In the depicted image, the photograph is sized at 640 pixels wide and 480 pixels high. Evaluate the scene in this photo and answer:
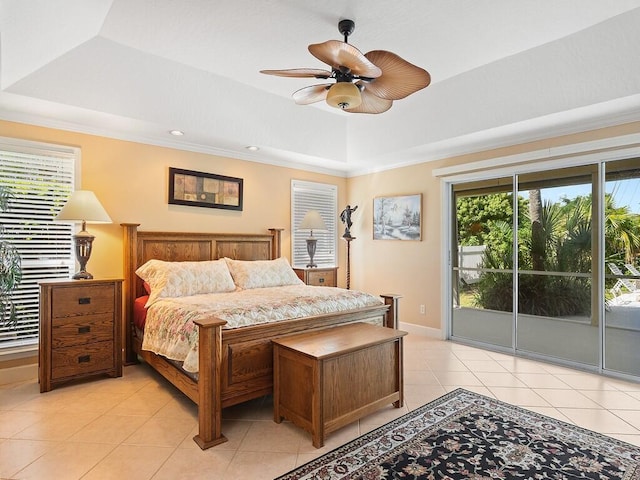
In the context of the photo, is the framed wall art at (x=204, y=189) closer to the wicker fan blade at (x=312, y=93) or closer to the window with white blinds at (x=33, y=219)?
the window with white blinds at (x=33, y=219)

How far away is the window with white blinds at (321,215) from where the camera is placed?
5.48 metres

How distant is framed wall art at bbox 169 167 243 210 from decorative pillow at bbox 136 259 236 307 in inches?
36.0

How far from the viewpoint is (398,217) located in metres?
5.35

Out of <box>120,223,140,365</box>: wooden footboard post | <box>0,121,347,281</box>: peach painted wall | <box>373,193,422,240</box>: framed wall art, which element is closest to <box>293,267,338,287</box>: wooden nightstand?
<box>0,121,347,281</box>: peach painted wall

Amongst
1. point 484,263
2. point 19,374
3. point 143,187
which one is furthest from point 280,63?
point 19,374

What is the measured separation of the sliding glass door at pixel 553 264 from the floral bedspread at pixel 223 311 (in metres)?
1.87

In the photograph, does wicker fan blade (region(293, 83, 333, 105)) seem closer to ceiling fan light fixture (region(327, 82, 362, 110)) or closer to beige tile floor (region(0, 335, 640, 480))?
ceiling fan light fixture (region(327, 82, 362, 110))

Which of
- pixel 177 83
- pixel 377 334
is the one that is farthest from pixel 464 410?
pixel 177 83

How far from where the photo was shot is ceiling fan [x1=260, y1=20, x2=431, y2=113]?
6.86ft

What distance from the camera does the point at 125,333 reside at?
3.85 metres

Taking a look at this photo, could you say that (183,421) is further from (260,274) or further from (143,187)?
(143,187)

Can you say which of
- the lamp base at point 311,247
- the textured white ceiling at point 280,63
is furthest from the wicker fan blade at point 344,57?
the lamp base at point 311,247

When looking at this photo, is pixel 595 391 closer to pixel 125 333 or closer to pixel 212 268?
pixel 212 268

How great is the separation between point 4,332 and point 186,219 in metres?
1.99
